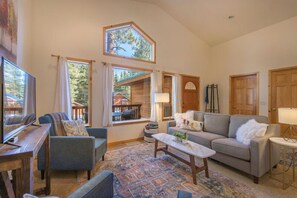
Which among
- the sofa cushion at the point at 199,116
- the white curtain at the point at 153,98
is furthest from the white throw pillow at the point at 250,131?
the white curtain at the point at 153,98

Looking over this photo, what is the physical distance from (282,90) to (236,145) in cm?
306

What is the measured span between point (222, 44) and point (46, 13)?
217 inches

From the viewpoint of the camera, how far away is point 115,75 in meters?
3.99

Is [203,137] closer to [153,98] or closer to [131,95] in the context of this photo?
[153,98]

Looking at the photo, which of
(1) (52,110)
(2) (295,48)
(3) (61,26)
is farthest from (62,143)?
(2) (295,48)

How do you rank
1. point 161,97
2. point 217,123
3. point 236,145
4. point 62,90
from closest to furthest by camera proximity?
1. point 236,145
2. point 62,90
3. point 217,123
4. point 161,97

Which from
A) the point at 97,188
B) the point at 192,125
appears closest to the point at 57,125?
the point at 97,188

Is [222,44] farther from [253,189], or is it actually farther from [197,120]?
[253,189]

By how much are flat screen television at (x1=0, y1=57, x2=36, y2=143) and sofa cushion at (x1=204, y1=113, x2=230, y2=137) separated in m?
3.30

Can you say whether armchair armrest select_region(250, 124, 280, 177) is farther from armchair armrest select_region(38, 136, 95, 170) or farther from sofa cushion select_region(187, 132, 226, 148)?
armchair armrest select_region(38, 136, 95, 170)

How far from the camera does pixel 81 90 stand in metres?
3.53

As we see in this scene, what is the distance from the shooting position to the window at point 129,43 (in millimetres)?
3873

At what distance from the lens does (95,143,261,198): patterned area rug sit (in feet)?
6.24

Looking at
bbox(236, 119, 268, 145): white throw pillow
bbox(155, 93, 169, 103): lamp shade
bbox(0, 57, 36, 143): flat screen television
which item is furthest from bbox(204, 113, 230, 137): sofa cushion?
bbox(0, 57, 36, 143): flat screen television
